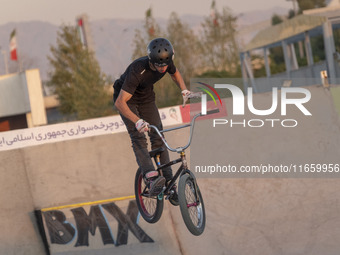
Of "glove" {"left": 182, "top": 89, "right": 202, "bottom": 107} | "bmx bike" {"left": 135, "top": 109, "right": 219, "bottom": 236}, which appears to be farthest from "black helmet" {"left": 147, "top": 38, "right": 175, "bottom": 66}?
"bmx bike" {"left": 135, "top": 109, "right": 219, "bottom": 236}

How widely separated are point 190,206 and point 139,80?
6.38 feet

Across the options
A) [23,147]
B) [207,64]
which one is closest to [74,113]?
[207,64]

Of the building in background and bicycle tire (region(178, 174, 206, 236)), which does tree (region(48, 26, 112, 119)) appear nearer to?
the building in background

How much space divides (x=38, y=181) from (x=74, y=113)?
4808cm

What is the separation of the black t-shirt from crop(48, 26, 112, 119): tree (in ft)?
133

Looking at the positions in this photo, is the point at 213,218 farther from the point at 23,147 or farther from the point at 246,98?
the point at 23,147

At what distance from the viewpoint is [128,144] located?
40.0ft

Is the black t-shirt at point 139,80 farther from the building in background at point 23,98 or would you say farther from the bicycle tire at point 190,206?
the building in background at point 23,98

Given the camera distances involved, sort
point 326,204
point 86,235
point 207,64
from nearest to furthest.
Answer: point 326,204 → point 86,235 → point 207,64

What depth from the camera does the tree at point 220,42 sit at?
6012cm

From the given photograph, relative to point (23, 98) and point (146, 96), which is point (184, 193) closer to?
point (146, 96)

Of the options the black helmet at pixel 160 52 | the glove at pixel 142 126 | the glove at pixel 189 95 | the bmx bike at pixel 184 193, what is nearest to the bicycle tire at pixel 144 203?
the bmx bike at pixel 184 193

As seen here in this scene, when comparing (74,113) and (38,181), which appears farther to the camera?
(74,113)

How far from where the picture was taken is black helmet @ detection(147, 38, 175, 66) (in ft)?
24.4
